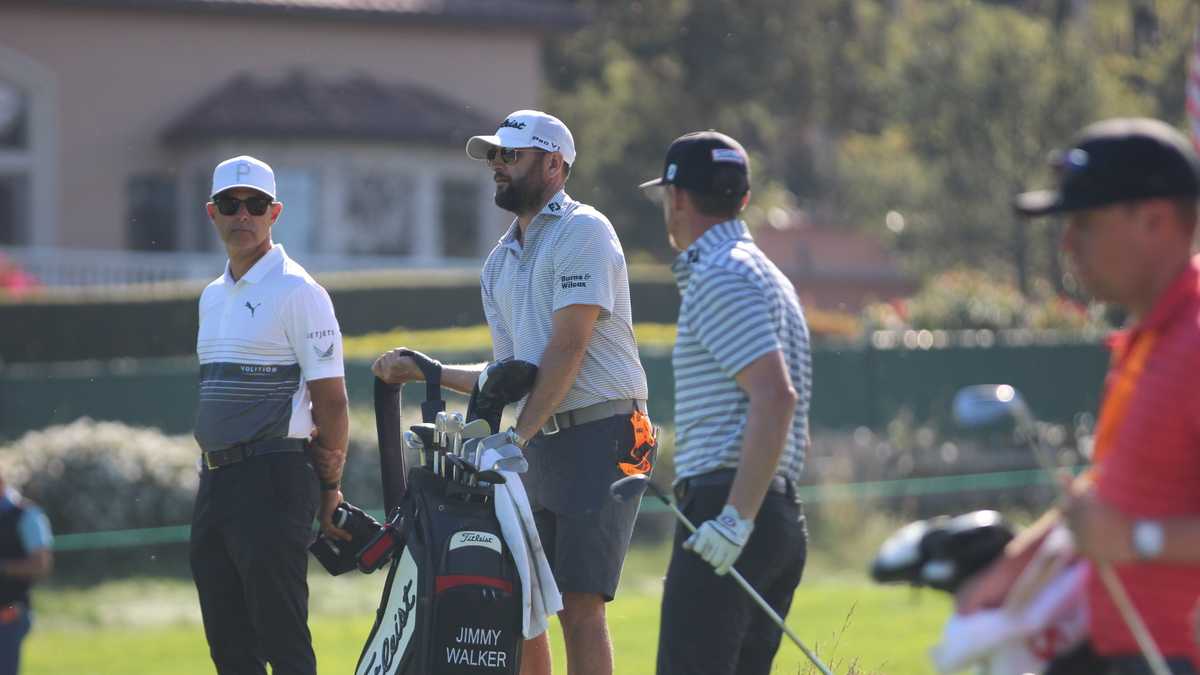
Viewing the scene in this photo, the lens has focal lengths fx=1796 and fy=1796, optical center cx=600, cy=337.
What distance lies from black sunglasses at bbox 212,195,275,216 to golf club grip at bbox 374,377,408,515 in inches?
29.0

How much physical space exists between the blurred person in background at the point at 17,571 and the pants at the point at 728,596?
4.63 meters

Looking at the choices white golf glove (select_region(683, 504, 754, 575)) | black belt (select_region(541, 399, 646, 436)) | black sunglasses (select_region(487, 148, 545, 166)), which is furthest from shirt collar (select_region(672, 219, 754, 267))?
black sunglasses (select_region(487, 148, 545, 166))

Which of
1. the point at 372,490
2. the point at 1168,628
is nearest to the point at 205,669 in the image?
the point at 372,490

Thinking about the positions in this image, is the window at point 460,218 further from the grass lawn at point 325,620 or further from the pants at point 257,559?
the pants at point 257,559

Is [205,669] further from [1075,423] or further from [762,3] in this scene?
[762,3]

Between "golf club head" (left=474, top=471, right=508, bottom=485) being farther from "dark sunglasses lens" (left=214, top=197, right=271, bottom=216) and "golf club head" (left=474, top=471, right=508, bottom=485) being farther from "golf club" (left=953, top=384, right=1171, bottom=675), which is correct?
"golf club" (left=953, top=384, right=1171, bottom=675)

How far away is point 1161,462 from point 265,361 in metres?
3.58

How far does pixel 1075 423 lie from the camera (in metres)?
19.7

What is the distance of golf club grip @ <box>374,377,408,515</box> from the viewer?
616 centimetres

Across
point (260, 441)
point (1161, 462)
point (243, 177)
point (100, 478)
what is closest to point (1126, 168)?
point (1161, 462)

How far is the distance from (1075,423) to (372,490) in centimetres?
877

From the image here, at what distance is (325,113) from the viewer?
89.4 feet

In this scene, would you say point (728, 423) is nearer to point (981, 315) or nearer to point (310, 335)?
point (310, 335)

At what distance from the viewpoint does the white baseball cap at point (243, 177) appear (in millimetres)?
6188
